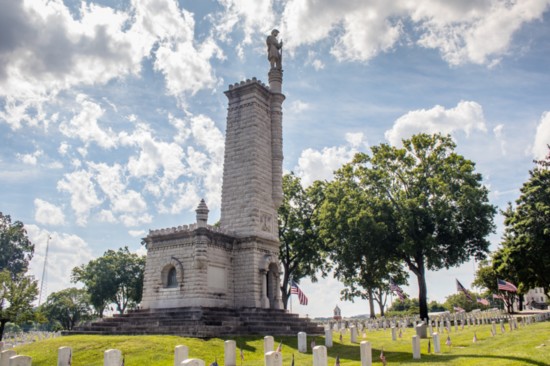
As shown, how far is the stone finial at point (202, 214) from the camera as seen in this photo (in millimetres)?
26752

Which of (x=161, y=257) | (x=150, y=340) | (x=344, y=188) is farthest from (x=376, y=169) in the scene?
(x=150, y=340)

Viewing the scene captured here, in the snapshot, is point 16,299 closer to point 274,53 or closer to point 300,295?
point 300,295

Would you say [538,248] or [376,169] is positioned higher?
[376,169]

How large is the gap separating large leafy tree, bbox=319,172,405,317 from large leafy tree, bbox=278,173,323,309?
232cm

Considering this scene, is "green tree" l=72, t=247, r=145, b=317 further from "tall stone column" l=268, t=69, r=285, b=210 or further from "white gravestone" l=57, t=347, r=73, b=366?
"white gravestone" l=57, t=347, r=73, b=366

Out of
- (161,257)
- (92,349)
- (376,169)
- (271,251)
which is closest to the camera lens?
(92,349)

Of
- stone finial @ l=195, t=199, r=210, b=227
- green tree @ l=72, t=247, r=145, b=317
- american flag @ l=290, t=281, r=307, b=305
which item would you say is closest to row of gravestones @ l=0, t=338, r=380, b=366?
stone finial @ l=195, t=199, r=210, b=227

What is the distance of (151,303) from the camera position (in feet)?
89.9

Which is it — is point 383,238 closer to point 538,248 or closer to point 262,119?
point 538,248

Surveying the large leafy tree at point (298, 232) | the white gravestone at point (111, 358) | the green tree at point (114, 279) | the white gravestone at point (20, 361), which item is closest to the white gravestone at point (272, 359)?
the white gravestone at point (111, 358)

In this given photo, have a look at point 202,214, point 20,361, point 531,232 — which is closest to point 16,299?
point 202,214

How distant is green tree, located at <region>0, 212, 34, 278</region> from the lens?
218 ft

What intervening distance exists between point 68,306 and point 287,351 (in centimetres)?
5159

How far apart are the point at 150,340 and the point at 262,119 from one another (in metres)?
17.2
